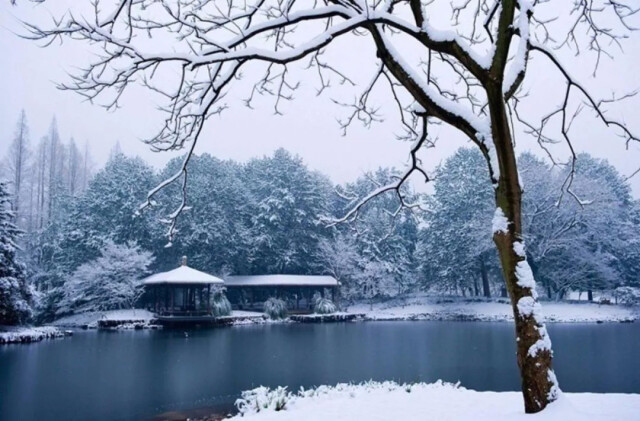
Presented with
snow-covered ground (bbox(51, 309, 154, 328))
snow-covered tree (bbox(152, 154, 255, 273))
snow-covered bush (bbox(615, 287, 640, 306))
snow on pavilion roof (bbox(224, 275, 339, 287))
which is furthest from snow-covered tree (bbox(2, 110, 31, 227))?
snow-covered bush (bbox(615, 287, 640, 306))

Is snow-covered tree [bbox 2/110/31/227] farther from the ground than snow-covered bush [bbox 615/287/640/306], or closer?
farther from the ground

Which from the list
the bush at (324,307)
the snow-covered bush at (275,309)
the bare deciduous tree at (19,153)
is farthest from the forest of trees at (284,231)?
the snow-covered bush at (275,309)

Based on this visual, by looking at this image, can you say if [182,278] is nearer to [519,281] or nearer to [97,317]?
[97,317]

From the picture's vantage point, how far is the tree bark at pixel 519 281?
434 centimetres

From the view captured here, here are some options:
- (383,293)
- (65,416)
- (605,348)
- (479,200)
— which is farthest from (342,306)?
(65,416)

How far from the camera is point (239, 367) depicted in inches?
524

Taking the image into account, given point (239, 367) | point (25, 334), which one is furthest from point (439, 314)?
point (25, 334)

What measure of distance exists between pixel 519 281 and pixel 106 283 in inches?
1122

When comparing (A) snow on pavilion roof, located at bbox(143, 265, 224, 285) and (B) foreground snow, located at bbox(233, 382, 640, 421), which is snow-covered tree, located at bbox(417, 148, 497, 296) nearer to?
(A) snow on pavilion roof, located at bbox(143, 265, 224, 285)

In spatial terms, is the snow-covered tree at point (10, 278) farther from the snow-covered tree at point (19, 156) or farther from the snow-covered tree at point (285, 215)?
the snow-covered tree at point (19, 156)

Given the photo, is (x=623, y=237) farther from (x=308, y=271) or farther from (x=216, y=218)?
(x=216, y=218)

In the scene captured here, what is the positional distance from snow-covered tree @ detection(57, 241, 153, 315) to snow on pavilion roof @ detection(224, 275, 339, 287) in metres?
6.28

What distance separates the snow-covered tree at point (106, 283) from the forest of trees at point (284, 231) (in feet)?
0.28

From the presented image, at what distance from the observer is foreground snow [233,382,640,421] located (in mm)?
4301
